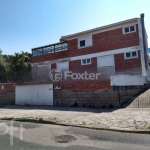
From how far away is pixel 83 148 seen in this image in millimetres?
5102

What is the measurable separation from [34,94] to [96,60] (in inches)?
327

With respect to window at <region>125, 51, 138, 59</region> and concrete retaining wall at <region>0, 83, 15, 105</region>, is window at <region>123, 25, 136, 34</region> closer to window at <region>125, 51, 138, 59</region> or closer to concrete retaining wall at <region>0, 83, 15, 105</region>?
window at <region>125, 51, 138, 59</region>

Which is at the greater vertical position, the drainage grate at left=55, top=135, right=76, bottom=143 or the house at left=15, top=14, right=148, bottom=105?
the house at left=15, top=14, right=148, bottom=105

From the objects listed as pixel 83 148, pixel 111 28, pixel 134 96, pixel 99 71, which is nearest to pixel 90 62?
pixel 111 28

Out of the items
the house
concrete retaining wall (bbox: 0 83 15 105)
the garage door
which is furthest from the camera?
concrete retaining wall (bbox: 0 83 15 105)

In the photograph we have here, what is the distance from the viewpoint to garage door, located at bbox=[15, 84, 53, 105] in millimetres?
17875

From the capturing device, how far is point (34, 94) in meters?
19.0

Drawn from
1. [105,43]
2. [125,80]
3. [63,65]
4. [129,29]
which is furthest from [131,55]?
[63,65]

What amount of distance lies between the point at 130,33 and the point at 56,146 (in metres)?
16.7

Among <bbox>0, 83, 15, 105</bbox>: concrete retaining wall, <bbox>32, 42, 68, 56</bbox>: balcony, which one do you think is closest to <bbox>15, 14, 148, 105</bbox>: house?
<bbox>32, 42, 68, 56</bbox>: balcony

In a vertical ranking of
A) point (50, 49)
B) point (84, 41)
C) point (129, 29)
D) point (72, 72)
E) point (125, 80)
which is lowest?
point (125, 80)

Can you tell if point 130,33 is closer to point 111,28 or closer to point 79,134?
point 111,28

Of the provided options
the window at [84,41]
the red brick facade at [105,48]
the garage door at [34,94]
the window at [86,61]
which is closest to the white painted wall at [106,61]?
the red brick facade at [105,48]

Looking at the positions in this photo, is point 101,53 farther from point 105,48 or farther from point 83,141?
Answer: point 83,141
